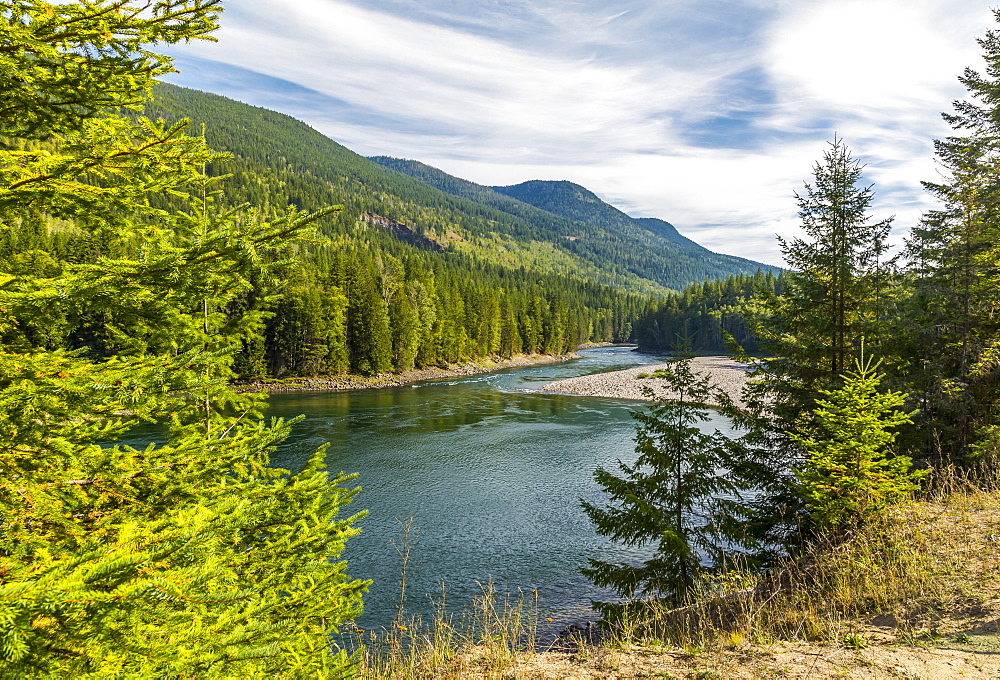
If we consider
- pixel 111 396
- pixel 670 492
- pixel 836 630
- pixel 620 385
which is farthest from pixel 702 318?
pixel 111 396

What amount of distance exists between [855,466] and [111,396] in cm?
1054

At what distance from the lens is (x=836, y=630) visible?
20.6 ft

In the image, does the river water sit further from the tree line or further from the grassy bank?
the grassy bank

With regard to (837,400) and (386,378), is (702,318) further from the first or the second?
(837,400)

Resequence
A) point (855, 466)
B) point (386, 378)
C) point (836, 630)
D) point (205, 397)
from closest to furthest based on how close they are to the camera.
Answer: point (205, 397), point (836, 630), point (855, 466), point (386, 378)

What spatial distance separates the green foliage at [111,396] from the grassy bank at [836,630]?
3.26 metres

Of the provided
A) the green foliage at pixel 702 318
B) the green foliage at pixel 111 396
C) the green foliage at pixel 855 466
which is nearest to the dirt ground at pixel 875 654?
the green foliage at pixel 855 466

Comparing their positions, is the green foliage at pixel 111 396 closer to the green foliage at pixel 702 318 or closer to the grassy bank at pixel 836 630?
the grassy bank at pixel 836 630

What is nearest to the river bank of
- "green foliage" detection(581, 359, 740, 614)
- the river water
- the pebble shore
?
the river water

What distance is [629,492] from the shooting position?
34.2 ft

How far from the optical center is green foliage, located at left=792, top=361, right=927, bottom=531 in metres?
8.52

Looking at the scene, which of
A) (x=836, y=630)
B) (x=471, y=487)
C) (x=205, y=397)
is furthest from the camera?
(x=471, y=487)

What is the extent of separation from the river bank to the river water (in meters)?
7.23

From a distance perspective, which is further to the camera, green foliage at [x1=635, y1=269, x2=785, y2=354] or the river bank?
green foliage at [x1=635, y1=269, x2=785, y2=354]
